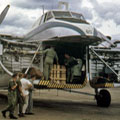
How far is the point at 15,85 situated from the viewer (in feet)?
30.2

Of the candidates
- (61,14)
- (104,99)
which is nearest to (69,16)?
(61,14)

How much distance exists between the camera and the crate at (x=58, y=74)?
12477 millimetres

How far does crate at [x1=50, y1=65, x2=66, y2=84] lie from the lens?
40.9ft

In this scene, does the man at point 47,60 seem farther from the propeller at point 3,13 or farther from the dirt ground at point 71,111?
the propeller at point 3,13

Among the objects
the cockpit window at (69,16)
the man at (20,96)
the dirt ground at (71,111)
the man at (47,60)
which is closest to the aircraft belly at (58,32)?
the man at (47,60)

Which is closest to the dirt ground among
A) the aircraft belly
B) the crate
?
the crate

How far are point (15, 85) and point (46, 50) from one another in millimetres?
2849

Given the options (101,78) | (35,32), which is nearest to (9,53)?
(35,32)

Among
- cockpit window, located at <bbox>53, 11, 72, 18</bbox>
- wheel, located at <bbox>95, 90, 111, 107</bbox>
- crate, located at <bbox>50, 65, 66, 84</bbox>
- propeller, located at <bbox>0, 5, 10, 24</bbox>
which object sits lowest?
wheel, located at <bbox>95, 90, 111, 107</bbox>

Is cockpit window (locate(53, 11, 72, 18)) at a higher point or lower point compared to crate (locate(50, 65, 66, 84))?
higher

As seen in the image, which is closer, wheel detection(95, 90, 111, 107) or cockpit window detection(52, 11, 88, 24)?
cockpit window detection(52, 11, 88, 24)

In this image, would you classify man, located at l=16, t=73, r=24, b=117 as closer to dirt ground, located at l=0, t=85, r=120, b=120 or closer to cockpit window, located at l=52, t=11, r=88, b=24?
dirt ground, located at l=0, t=85, r=120, b=120

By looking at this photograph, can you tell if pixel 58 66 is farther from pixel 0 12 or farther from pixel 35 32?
pixel 0 12

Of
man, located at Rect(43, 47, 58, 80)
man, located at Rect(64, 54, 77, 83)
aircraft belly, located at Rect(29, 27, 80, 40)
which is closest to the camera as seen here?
aircraft belly, located at Rect(29, 27, 80, 40)
